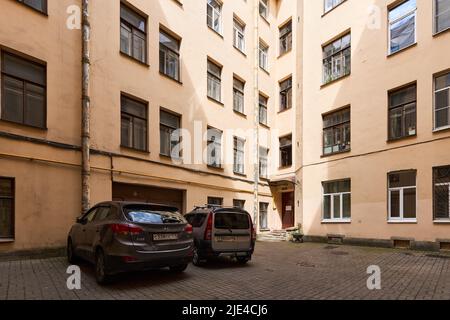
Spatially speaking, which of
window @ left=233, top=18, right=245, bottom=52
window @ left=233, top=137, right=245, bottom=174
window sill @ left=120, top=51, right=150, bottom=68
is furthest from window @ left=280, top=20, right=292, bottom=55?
window sill @ left=120, top=51, right=150, bottom=68

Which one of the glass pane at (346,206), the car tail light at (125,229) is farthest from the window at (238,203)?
the car tail light at (125,229)

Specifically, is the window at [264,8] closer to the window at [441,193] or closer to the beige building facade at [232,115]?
the beige building facade at [232,115]

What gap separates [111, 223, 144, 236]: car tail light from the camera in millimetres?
6668

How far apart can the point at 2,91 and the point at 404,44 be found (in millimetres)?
14693

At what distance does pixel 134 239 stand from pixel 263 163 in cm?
1542

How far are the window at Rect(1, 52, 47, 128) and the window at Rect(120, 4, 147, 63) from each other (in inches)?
140

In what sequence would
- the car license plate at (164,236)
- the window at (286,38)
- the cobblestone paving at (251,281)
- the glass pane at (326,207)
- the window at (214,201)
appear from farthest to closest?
the window at (286,38) < the glass pane at (326,207) < the window at (214,201) < the car license plate at (164,236) < the cobblestone paving at (251,281)

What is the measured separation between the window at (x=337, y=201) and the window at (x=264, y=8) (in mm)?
12277

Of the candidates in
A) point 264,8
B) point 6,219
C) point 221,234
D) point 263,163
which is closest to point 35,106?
point 6,219

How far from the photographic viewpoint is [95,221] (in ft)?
25.5

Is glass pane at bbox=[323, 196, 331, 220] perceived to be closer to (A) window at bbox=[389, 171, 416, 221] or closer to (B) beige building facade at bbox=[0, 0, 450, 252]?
(B) beige building facade at bbox=[0, 0, 450, 252]

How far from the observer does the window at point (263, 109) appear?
70.5 feet
